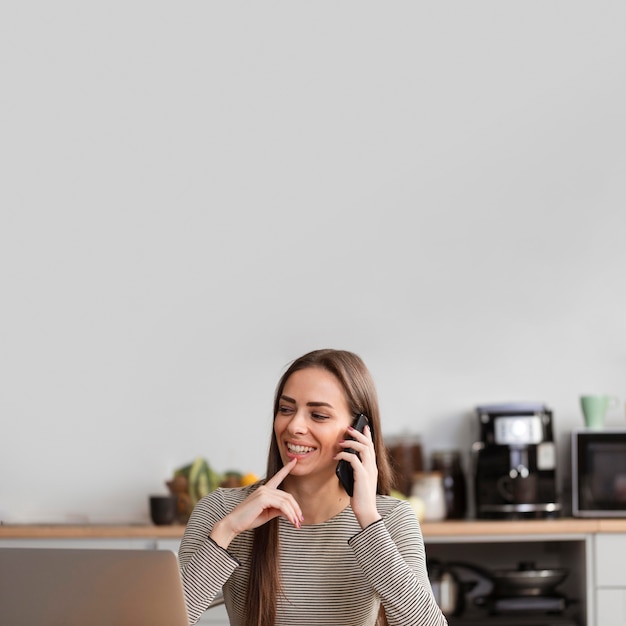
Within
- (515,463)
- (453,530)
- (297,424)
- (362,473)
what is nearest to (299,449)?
(297,424)

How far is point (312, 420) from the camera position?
2354 millimetres

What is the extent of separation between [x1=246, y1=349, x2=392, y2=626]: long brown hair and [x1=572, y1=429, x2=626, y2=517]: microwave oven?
65.1 inches

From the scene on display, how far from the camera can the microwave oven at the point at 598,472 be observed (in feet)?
12.8

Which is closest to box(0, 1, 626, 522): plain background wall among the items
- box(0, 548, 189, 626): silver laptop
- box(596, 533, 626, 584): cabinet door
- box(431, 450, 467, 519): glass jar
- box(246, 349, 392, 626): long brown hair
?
box(431, 450, 467, 519): glass jar

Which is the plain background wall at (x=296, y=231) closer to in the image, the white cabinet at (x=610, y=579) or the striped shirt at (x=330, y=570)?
the white cabinet at (x=610, y=579)

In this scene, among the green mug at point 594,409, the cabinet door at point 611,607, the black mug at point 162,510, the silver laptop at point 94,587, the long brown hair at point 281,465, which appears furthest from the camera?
the green mug at point 594,409

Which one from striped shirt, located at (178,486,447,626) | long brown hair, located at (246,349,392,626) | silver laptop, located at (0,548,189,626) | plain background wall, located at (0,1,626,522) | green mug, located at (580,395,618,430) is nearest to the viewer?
silver laptop, located at (0,548,189,626)

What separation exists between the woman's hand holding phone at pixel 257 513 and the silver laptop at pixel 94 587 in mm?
522

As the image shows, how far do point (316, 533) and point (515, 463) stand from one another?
1.76 metres

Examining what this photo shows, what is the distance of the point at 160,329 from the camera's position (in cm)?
429

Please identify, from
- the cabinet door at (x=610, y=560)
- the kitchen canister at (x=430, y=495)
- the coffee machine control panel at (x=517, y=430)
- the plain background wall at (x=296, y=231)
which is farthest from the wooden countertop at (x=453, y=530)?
the plain background wall at (x=296, y=231)

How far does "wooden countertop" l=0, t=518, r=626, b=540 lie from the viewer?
3752 mm

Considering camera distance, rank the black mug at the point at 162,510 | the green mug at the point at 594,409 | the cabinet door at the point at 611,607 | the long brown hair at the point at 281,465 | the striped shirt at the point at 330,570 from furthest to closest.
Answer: the green mug at the point at 594,409
the black mug at the point at 162,510
the cabinet door at the point at 611,607
the long brown hair at the point at 281,465
the striped shirt at the point at 330,570

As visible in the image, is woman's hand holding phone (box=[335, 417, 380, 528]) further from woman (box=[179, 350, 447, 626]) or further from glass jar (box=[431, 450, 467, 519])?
glass jar (box=[431, 450, 467, 519])
